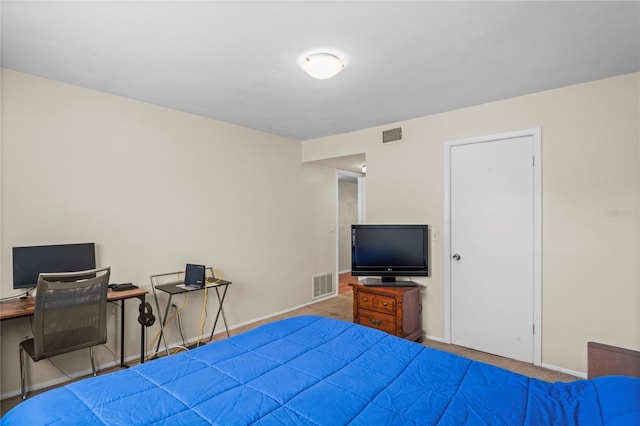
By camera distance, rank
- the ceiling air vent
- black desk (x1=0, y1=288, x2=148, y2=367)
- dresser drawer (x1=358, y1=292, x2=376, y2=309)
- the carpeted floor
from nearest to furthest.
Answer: black desk (x1=0, y1=288, x2=148, y2=367), the carpeted floor, dresser drawer (x1=358, y1=292, x2=376, y2=309), the ceiling air vent

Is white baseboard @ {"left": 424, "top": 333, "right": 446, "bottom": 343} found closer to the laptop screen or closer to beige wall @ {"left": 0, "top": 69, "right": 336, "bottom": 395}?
beige wall @ {"left": 0, "top": 69, "right": 336, "bottom": 395}

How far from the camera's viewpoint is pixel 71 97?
Answer: 296 centimetres

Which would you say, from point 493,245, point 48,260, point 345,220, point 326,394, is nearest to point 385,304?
point 493,245

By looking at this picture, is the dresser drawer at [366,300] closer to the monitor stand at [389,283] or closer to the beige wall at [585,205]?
the monitor stand at [389,283]

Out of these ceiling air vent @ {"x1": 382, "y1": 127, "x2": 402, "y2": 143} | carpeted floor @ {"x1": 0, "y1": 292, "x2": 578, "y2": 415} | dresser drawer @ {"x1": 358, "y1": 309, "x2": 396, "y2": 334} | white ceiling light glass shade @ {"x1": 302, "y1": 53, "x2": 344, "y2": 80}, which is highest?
white ceiling light glass shade @ {"x1": 302, "y1": 53, "x2": 344, "y2": 80}

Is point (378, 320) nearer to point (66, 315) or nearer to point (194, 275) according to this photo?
point (194, 275)

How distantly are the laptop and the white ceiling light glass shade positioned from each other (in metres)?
2.11

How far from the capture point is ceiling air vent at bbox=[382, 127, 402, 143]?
407 centimetres

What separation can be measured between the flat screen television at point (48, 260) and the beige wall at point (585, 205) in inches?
147

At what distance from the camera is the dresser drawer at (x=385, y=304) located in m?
3.56

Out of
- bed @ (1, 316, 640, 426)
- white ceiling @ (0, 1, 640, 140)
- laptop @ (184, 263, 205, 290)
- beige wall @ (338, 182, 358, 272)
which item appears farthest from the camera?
beige wall @ (338, 182, 358, 272)

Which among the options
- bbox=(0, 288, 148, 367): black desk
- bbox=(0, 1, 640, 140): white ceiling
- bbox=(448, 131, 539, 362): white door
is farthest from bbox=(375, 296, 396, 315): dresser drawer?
bbox=(0, 288, 148, 367): black desk

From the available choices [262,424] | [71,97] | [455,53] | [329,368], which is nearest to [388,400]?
[329,368]

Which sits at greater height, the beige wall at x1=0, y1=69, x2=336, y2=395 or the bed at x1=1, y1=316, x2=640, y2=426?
the beige wall at x1=0, y1=69, x2=336, y2=395
